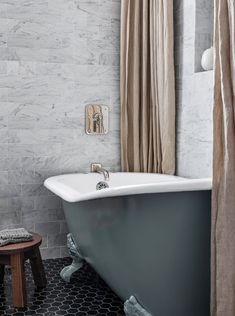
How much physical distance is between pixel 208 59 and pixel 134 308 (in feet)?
5.12

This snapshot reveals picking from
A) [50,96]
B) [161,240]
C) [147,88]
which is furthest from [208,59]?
[161,240]

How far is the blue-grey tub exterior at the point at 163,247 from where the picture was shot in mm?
1816

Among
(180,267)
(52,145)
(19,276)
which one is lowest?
(19,276)

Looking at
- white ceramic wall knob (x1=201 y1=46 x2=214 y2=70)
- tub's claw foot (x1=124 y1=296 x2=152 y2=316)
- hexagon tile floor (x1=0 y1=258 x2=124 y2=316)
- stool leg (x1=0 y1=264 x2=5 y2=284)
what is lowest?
hexagon tile floor (x1=0 y1=258 x2=124 y2=316)

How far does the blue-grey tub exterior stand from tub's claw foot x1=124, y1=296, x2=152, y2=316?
0.02 meters

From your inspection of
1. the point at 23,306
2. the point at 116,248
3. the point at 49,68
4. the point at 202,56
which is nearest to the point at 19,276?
the point at 23,306

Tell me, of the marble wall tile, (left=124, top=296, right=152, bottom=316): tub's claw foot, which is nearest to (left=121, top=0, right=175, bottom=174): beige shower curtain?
the marble wall tile

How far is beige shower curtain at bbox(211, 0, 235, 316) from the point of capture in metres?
1.72

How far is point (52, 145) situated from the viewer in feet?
10.4

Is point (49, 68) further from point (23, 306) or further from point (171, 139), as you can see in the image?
point (23, 306)

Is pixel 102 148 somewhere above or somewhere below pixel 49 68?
below

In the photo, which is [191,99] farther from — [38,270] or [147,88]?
[38,270]

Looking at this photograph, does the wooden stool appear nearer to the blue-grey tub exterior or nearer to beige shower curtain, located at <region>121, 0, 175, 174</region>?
the blue-grey tub exterior

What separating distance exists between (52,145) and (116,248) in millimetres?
1363
